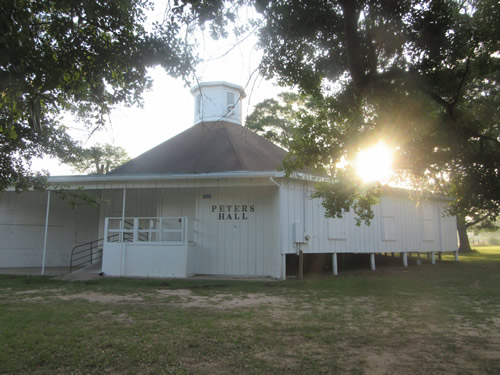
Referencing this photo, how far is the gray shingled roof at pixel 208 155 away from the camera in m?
13.0

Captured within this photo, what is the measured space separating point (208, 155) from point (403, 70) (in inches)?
349

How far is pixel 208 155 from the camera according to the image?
45.8ft

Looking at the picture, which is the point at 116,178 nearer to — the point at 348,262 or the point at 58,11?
the point at 58,11

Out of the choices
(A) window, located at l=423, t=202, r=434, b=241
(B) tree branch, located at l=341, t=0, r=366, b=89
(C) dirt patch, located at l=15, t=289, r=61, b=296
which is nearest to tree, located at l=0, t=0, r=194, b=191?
(B) tree branch, located at l=341, t=0, r=366, b=89

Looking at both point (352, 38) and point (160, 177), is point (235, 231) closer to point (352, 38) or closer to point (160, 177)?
point (160, 177)

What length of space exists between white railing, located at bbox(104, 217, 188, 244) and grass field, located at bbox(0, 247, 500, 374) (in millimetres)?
2724

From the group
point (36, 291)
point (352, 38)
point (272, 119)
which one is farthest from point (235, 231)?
point (272, 119)

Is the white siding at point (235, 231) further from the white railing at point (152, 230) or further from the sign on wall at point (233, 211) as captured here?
the white railing at point (152, 230)

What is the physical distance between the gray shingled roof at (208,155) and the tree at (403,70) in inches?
237

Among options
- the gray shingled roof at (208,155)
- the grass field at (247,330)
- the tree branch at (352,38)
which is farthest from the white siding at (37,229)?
the tree branch at (352,38)

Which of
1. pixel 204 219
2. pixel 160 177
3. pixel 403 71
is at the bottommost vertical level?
pixel 204 219

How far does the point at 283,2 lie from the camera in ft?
19.1

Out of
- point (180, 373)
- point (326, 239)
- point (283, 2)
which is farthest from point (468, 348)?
point (326, 239)

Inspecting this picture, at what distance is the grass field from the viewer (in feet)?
13.2
